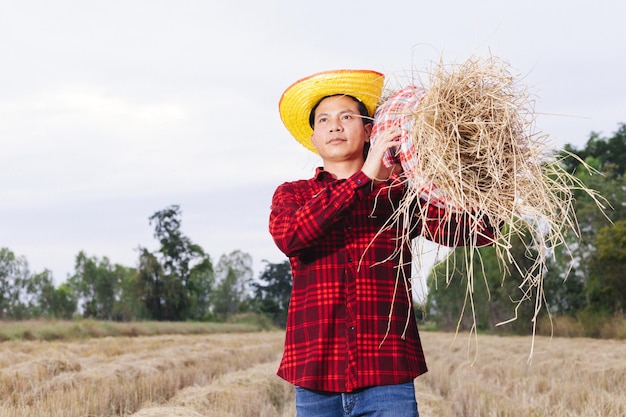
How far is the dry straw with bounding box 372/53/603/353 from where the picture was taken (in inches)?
93.0

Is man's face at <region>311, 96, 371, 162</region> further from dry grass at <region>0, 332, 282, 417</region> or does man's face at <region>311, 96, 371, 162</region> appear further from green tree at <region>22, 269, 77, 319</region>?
green tree at <region>22, 269, 77, 319</region>

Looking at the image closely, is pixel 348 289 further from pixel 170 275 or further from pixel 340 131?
pixel 170 275

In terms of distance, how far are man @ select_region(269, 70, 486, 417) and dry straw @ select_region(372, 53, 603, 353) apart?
10 centimetres

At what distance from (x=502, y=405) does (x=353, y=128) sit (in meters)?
3.58

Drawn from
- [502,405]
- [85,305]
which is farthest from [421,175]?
[85,305]

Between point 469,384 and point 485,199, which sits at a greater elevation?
point 485,199

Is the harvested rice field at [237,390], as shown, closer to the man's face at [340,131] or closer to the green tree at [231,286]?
the man's face at [340,131]

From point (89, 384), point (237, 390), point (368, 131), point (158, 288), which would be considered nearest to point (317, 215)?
point (368, 131)

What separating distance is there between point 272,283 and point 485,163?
179 ft

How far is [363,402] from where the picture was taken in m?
2.35

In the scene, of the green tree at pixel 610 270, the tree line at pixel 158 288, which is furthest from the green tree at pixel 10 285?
the green tree at pixel 610 270

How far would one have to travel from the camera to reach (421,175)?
2354 millimetres

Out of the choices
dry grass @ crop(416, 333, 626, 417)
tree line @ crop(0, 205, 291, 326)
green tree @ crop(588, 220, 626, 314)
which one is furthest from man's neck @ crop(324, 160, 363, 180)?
tree line @ crop(0, 205, 291, 326)

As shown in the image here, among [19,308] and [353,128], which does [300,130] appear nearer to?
[353,128]
